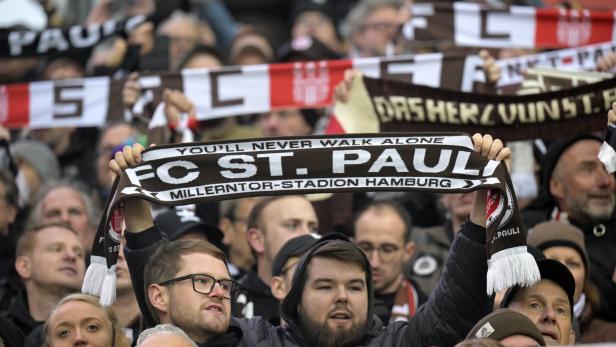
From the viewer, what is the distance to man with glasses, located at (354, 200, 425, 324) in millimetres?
9648

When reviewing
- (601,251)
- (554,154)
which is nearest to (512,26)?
(554,154)

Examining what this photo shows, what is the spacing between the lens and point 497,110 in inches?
390

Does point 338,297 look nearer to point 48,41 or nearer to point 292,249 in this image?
point 292,249

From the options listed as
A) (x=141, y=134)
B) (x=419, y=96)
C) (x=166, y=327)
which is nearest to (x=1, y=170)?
(x=141, y=134)

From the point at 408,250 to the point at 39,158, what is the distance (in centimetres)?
372

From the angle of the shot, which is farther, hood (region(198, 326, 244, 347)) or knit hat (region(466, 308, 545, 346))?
hood (region(198, 326, 244, 347))

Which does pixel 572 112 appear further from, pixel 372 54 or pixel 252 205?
pixel 372 54

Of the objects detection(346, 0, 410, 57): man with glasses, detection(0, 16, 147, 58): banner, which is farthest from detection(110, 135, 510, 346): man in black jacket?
detection(346, 0, 410, 57): man with glasses

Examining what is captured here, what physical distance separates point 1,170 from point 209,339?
152 inches

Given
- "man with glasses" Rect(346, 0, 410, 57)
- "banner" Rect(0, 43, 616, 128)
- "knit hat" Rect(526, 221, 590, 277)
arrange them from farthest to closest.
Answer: "man with glasses" Rect(346, 0, 410, 57) < "banner" Rect(0, 43, 616, 128) < "knit hat" Rect(526, 221, 590, 277)

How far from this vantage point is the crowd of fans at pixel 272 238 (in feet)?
25.4

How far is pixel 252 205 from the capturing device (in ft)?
36.0

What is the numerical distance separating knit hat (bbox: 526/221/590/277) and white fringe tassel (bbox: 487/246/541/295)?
64.6 inches

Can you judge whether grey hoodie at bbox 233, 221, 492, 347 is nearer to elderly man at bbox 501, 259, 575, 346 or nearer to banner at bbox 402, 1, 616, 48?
elderly man at bbox 501, 259, 575, 346
